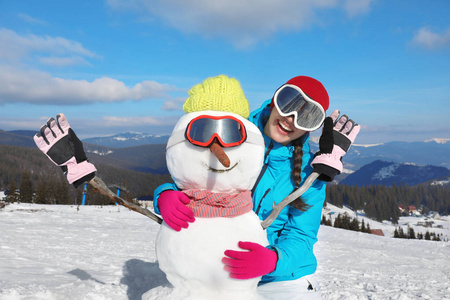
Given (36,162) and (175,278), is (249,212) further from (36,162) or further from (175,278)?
(36,162)

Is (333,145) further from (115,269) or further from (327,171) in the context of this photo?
(115,269)

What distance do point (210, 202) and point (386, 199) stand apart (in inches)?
3871

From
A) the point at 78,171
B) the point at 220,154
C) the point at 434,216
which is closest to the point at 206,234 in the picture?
the point at 220,154

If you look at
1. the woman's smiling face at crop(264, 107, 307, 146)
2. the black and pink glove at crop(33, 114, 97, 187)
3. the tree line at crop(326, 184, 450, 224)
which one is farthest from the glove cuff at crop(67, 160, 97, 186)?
the tree line at crop(326, 184, 450, 224)

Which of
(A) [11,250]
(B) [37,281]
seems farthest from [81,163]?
(A) [11,250]

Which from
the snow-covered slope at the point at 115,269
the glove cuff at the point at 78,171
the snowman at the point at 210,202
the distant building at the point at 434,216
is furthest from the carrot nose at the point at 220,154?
the distant building at the point at 434,216

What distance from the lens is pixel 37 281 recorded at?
3322 mm

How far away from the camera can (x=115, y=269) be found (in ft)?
14.3

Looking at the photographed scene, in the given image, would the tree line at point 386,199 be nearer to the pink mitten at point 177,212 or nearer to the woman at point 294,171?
the woman at point 294,171

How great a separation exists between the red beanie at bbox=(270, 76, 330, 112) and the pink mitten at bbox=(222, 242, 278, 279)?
0.96 m

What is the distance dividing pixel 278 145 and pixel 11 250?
15.5 feet

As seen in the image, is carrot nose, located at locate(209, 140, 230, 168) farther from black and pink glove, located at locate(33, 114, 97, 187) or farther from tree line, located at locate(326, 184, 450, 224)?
tree line, located at locate(326, 184, 450, 224)

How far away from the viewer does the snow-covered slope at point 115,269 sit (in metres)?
3.19

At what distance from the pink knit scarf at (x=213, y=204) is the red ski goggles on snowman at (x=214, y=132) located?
260mm
